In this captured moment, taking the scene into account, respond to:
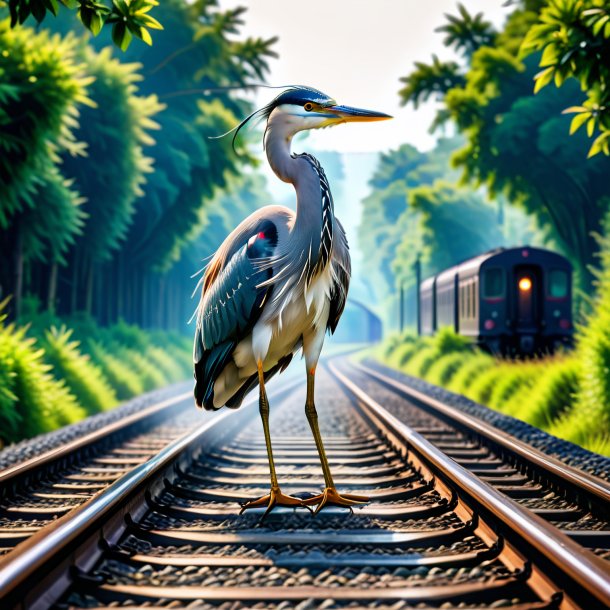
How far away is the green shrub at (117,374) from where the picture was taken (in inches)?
600

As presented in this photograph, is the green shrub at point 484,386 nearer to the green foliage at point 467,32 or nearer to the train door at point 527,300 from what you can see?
the train door at point 527,300

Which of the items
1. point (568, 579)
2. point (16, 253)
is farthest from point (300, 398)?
point (568, 579)

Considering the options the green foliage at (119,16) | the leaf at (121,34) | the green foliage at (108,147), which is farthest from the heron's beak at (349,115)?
the green foliage at (108,147)

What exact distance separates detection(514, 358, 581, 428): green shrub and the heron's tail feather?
5.86m

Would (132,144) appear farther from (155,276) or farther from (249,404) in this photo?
(155,276)

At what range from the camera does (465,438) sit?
8.38m

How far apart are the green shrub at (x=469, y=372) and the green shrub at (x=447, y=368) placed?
66 cm

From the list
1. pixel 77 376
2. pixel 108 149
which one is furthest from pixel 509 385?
pixel 108 149

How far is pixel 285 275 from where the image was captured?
409 cm

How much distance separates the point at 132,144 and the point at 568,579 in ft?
50.9

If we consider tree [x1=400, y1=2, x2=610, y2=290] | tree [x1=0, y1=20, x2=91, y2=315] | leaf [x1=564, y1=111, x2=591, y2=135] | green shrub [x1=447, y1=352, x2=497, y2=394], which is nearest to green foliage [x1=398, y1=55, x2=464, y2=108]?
tree [x1=400, y1=2, x2=610, y2=290]

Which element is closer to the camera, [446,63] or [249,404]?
[249,404]

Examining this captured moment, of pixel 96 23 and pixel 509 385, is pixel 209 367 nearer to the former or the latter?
pixel 96 23

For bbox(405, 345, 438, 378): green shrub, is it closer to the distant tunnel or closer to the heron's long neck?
the heron's long neck
